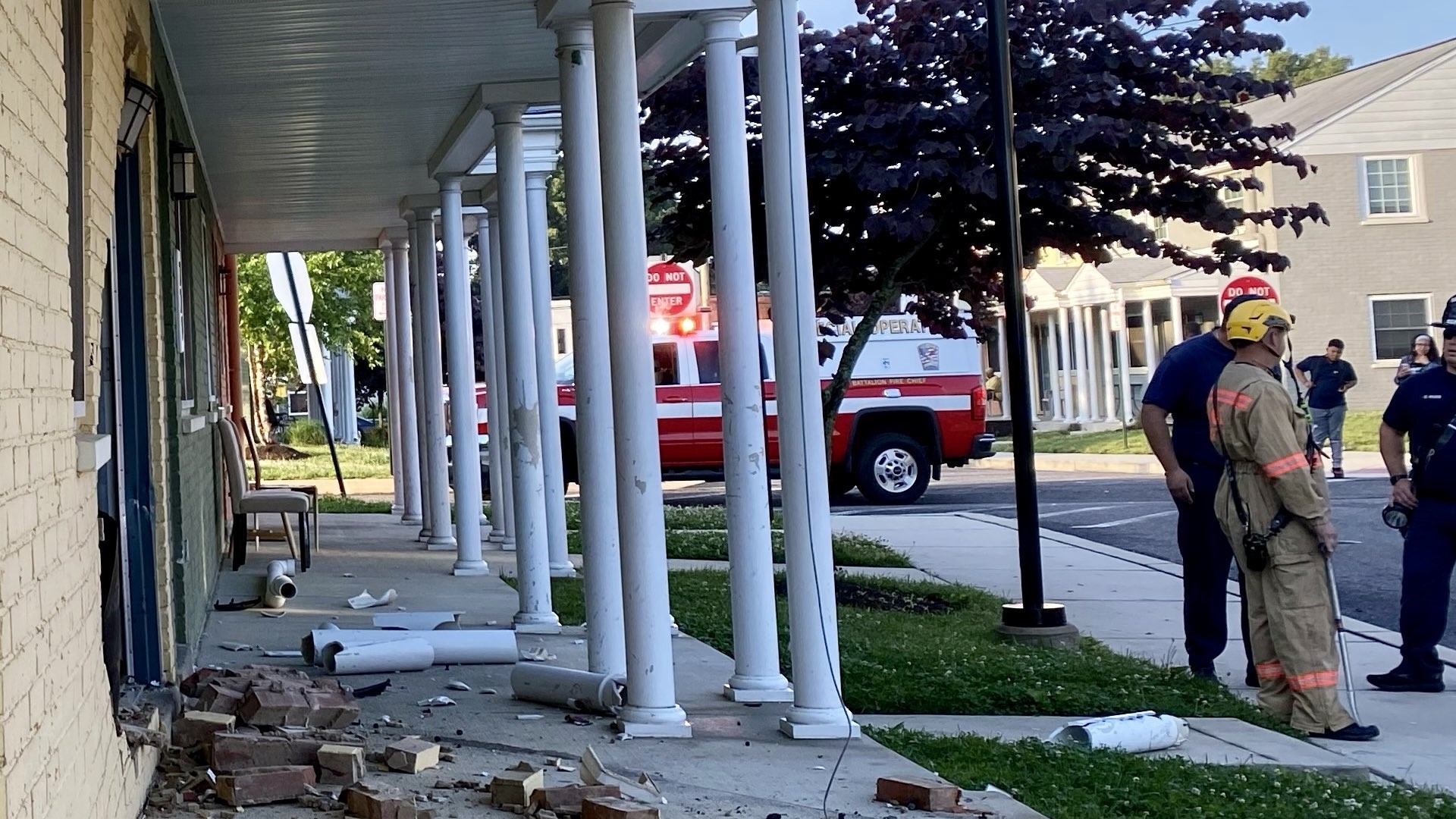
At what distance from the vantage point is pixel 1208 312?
3466 cm

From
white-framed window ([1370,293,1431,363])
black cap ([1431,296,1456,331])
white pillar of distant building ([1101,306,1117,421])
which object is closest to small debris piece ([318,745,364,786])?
black cap ([1431,296,1456,331])

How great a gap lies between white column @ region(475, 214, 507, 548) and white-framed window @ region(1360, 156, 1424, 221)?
21.8 metres

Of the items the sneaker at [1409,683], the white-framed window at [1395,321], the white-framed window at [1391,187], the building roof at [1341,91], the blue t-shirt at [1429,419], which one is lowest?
the sneaker at [1409,683]

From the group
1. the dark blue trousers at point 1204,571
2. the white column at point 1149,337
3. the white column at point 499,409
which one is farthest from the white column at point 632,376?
the white column at point 1149,337

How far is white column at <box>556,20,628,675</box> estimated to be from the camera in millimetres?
6547

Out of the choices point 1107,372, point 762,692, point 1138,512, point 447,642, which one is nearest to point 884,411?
point 1138,512

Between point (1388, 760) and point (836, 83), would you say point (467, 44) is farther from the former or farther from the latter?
point (1388, 760)

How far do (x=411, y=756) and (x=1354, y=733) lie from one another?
3.69 metres

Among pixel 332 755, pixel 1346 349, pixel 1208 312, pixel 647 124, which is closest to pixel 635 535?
pixel 332 755

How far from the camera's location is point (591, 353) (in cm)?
651

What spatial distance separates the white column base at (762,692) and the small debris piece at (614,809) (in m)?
2.04

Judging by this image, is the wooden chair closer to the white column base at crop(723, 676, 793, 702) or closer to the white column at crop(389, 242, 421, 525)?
the white column at crop(389, 242, 421, 525)

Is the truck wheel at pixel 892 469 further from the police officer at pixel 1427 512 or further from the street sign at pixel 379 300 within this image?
the police officer at pixel 1427 512

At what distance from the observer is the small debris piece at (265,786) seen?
471 centimetres
